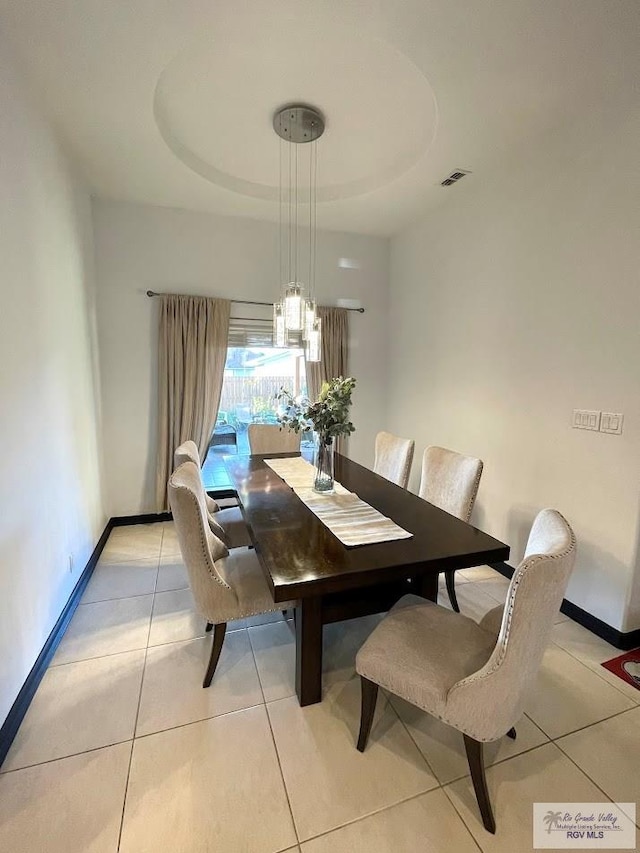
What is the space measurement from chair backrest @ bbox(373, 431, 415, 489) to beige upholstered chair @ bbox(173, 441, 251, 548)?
109cm

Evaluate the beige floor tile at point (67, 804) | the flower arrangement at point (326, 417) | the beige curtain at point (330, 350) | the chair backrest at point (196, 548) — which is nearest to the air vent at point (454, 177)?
the beige curtain at point (330, 350)

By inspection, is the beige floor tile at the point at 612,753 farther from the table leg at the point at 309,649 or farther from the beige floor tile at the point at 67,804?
the beige floor tile at the point at 67,804

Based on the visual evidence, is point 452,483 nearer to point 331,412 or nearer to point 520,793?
point 331,412

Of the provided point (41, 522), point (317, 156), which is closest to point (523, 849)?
point (41, 522)

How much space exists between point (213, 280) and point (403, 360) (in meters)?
2.00

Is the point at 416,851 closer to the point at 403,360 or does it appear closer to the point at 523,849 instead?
the point at 523,849

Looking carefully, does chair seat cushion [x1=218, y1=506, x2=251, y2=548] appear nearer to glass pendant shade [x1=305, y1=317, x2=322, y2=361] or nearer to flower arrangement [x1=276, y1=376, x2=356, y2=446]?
flower arrangement [x1=276, y1=376, x2=356, y2=446]

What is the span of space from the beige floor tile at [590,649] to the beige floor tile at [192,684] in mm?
1491

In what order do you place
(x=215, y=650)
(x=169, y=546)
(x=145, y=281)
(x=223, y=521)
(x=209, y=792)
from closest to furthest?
(x=209, y=792) < (x=215, y=650) < (x=223, y=521) < (x=169, y=546) < (x=145, y=281)

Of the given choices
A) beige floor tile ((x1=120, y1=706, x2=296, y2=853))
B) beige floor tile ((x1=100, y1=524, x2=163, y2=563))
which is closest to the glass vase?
beige floor tile ((x1=120, y1=706, x2=296, y2=853))

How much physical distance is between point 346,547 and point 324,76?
2293 millimetres

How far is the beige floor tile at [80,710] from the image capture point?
1.48 meters

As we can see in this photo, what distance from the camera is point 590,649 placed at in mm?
2053

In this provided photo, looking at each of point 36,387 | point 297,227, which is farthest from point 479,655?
point 297,227
